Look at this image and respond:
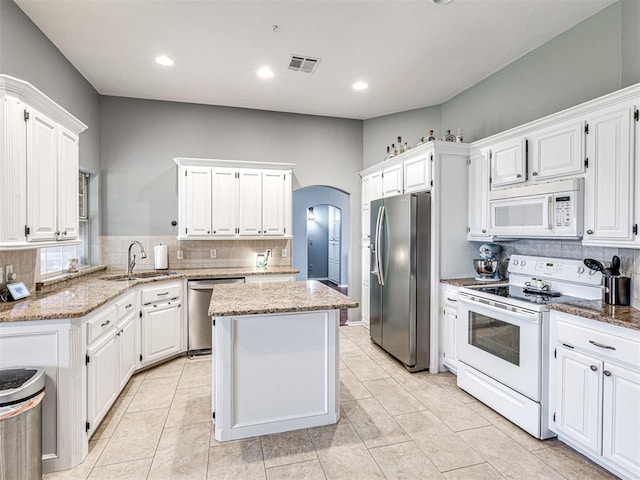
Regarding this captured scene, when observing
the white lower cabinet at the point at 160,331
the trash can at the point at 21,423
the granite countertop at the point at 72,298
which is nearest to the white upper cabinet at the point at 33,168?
the granite countertop at the point at 72,298

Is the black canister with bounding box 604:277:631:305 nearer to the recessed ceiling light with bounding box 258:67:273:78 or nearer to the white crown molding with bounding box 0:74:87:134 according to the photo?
the recessed ceiling light with bounding box 258:67:273:78

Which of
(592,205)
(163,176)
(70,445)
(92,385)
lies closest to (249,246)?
(163,176)

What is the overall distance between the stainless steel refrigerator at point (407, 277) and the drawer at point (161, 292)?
2314 mm

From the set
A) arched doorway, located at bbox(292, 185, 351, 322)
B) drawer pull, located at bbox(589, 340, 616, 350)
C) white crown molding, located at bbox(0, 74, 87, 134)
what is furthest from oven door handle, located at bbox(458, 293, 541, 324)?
arched doorway, located at bbox(292, 185, 351, 322)

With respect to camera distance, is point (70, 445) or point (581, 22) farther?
point (581, 22)

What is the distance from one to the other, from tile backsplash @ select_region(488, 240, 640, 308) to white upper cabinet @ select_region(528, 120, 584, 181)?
597 millimetres

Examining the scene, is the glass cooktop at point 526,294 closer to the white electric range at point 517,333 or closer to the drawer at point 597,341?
the white electric range at point 517,333

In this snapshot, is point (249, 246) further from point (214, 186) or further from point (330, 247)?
point (330, 247)

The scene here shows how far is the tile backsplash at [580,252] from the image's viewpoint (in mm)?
2322

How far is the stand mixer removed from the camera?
3363mm

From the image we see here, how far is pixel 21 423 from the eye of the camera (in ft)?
5.79

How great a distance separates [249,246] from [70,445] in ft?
9.55

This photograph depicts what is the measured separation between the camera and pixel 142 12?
103 inches

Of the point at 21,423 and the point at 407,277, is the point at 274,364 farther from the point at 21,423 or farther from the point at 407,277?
the point at 407,277
